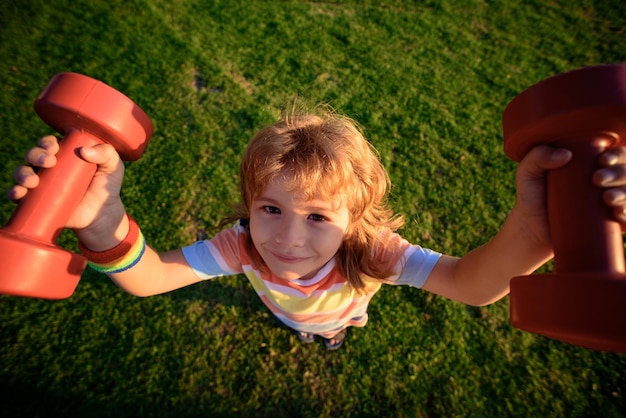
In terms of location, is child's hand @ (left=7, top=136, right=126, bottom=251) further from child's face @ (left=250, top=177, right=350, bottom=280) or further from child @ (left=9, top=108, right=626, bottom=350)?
child's face @ (left=250, top=177, right=350, bottom=280)

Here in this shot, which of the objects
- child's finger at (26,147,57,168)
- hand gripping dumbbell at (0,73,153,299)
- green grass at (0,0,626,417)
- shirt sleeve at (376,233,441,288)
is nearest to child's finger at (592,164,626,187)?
shirt sleeve at (376,233,441,288)

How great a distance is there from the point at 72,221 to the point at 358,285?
138 cm

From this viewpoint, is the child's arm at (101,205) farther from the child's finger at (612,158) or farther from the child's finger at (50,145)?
the child's finger at (612,158)

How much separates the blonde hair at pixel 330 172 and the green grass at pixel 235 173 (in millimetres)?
1367

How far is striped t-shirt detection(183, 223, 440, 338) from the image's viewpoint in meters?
1.90

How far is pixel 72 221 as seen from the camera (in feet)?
5.16

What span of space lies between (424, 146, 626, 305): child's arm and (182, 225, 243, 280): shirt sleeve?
106 centimetres

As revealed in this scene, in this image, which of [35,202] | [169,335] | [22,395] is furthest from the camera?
[169,335]

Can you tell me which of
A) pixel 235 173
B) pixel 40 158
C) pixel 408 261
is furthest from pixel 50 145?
pixel 235 173

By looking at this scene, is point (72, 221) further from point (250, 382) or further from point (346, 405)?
point (346, 405)

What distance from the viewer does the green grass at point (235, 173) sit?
2824mm

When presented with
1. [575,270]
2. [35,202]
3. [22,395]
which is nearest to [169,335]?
[22,395]

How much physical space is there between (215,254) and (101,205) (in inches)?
25.4

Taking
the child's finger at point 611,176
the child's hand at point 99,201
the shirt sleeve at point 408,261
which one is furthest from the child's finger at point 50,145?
the child's finger at point 611,176
